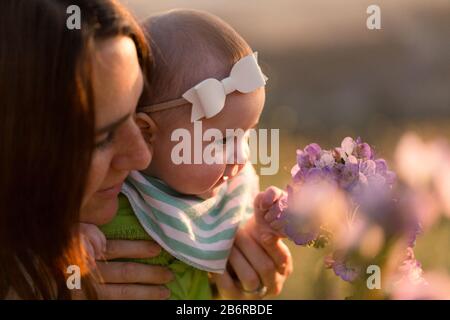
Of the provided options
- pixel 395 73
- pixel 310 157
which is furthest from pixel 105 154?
pixel 395 73

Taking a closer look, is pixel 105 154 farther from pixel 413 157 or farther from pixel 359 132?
pixel 359 132

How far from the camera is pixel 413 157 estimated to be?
1.81 m

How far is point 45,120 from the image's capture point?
1.75 m

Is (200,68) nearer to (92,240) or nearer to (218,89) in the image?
(218,89)

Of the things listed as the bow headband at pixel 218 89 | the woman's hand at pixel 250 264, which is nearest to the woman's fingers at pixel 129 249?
the woman's hand at pixel 250 264

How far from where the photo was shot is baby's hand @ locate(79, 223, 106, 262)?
1.98 meters

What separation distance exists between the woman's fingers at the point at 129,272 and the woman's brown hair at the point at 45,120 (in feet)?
0.79

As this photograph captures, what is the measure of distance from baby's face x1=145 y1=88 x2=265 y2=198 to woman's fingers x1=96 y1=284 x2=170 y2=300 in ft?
0.88

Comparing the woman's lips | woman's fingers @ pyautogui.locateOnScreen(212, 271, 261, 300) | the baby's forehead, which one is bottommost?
woman's fingers @ pyautogui.locateOnScreen(212, 271, 261, 300)

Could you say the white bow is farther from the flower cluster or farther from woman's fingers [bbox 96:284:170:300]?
woman's fingers [bbox 96:284:170:300]

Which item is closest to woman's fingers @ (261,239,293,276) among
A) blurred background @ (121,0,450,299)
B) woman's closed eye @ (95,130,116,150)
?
woman's closed eye @ (95,130,116,150)

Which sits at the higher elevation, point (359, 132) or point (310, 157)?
point (310, 157)

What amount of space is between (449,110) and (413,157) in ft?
12.6

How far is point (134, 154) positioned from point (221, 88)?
0.26 m
